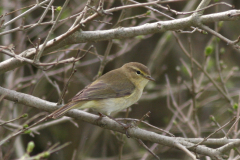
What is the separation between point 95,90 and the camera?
456 centimetres

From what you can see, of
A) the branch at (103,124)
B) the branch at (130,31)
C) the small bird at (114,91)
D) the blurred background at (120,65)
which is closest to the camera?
the branch at (130,31)

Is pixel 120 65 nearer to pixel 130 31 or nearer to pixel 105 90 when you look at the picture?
pixel 105 90

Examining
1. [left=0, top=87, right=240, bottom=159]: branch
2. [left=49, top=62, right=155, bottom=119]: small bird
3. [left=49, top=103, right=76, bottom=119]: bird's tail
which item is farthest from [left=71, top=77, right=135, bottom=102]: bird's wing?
→ [left=49, top=103, right=76, bottom=119]: bird's tail

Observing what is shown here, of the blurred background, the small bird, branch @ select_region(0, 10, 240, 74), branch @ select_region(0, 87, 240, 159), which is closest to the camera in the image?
branch @ select_region(0, 10, 240, 74)

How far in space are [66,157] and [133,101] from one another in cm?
328

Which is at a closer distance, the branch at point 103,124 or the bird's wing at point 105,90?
the branch at point 103,124

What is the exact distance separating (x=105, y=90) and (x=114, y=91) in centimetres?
16

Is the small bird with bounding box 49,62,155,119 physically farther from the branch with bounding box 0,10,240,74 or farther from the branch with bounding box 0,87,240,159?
the branch with bounding box 0,10,240,74

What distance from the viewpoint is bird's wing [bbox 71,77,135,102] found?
14.6ft

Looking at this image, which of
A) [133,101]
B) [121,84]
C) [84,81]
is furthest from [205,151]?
[84,81]

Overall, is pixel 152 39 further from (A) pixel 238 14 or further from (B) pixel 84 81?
(A) pixel 238 14

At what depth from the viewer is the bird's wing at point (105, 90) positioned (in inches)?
175

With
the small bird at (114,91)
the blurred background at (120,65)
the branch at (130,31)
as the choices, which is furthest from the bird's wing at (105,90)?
the blurred background at (120,65)

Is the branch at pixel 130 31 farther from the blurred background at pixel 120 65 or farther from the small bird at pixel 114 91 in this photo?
the blurred background at pixel 120 65
